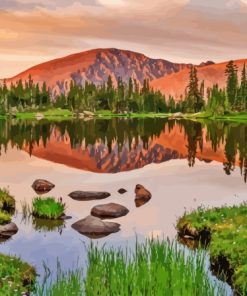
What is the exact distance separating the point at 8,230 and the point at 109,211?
6.92m

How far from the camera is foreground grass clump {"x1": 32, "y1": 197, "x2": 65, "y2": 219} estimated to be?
33.2 meters

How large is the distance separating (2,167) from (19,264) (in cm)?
4649

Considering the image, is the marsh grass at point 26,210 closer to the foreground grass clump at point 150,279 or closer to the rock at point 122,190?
the rock at point 122,190

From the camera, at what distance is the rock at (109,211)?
34344mm

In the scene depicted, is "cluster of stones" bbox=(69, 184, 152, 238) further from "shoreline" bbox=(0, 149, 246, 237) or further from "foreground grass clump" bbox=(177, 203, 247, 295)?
"foreground grass clump" bbox=(177, 203, 247, 295)

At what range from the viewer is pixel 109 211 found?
34.5m

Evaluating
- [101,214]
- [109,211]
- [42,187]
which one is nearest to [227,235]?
[109,211]

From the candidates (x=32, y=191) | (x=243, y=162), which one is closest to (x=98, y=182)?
(x=32, y=191)

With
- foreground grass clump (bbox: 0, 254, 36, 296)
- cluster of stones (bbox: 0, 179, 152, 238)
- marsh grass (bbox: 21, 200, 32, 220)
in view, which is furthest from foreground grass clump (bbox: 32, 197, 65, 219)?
foreground grass clump (bbox: 0, 254, 36, 296)

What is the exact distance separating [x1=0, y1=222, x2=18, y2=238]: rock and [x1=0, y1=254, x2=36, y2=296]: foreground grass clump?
799 cm

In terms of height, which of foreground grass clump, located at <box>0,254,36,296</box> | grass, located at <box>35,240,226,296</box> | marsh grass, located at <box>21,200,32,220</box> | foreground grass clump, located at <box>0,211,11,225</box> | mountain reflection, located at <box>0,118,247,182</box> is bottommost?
mountain reflection, located at <box>0,118,247,182</box>

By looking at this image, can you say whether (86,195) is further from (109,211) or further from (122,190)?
(109,211)

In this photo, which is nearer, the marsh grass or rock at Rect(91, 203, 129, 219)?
the marsh grass

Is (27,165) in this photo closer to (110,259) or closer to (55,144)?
(55,144)
